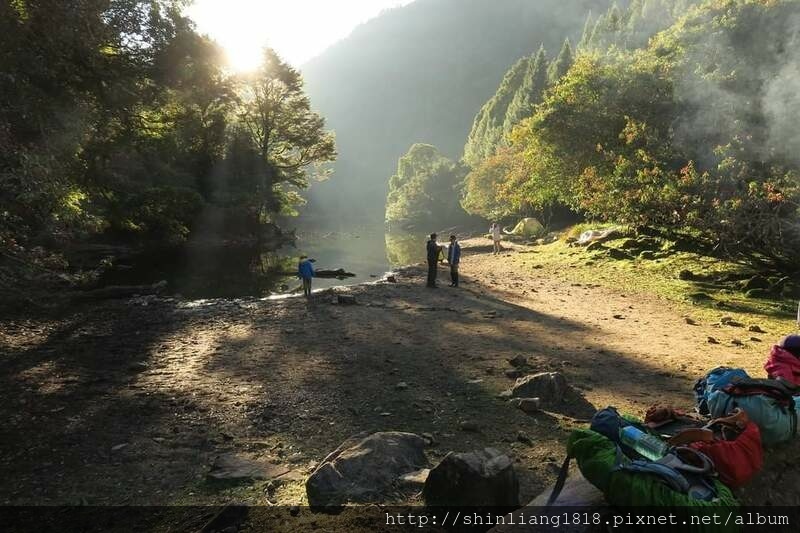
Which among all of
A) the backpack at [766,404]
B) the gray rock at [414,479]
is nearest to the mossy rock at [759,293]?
the backpack at [766,404]

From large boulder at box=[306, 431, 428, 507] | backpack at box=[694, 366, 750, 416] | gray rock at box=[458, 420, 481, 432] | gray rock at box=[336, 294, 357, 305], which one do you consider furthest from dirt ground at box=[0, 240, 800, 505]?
backpack at box=[694, 366, 750, 416]

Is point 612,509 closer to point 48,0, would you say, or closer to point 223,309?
point 48,0

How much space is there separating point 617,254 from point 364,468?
20892mm

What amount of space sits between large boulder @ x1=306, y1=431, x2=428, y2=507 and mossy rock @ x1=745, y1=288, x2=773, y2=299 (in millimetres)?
14136

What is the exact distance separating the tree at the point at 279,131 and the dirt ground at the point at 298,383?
1292 inches

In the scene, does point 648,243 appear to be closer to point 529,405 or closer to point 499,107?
point 529,405

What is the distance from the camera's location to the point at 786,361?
498cm

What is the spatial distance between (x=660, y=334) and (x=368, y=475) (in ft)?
30.4

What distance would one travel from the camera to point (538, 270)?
22.2 m

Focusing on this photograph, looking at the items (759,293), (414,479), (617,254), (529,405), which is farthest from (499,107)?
(414,479)

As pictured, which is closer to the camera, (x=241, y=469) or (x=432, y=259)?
(x=241, y=469)

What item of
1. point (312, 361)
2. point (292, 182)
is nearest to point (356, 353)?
point (312, 361)

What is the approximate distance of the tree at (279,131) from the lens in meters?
44.0

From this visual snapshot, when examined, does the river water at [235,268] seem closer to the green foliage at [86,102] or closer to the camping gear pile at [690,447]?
the green foliage at [86,102]
